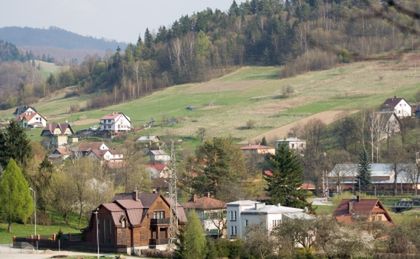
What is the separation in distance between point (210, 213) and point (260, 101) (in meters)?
68.7

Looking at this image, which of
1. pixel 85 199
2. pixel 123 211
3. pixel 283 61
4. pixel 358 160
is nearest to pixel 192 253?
pixel 123 211

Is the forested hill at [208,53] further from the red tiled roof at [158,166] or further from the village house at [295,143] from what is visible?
the red tiled roof at [158,166]

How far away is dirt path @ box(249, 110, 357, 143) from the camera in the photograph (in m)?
105

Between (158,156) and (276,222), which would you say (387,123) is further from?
(276,222)

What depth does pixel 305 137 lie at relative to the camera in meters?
98.5

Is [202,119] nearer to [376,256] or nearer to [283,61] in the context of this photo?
[283,61]

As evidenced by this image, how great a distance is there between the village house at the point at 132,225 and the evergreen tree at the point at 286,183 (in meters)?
6.73

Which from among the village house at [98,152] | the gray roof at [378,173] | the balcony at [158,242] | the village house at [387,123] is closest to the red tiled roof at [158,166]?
the village house at [98,152]

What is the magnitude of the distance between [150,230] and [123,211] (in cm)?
172

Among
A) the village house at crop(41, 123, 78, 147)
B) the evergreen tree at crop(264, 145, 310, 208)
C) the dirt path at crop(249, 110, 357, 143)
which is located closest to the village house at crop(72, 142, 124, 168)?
the village house at crop(41, 123, 78, 147)

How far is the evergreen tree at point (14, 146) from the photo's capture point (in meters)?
69.3

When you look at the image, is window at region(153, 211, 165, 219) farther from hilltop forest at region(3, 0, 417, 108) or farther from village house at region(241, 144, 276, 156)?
hilltop forest at region(3, 0, 417, 108)

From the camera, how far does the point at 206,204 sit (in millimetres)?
60031

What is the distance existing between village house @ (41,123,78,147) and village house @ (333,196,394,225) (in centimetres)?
6671
